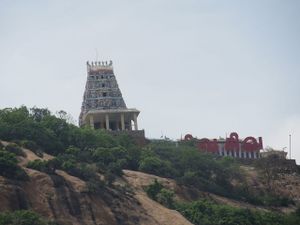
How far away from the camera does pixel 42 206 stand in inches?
4060

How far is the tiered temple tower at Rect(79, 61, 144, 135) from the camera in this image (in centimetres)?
14512

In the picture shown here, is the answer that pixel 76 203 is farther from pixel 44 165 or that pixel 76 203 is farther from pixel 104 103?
pixel 104 103

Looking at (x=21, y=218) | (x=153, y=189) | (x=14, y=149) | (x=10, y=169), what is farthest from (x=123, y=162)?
(x=21, y=218)

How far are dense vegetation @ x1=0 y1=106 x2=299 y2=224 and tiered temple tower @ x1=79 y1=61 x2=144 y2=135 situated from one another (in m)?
5.67

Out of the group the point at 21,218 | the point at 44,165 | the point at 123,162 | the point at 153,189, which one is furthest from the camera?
the point at 123,162

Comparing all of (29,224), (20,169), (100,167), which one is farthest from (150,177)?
(29,224)

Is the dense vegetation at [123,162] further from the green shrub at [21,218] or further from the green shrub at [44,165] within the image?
the green shrub at [21,218]

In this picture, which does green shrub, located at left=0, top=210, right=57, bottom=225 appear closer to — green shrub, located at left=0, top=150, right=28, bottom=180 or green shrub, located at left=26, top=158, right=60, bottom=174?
green shrub, located at left=0, top=150, right=28, bottom=180

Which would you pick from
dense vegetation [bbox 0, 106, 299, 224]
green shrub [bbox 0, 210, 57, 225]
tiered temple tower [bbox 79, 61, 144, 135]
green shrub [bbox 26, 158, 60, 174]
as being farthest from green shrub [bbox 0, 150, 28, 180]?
tiered temple tower [bbox 79, 61, 144, 135]

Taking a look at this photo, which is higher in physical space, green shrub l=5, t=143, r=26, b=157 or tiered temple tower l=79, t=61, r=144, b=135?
tiered temple tower l=79, t=61, r=144, b=135

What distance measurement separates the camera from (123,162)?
123562 millimetres

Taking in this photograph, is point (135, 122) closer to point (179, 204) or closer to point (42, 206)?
point (179, 204)

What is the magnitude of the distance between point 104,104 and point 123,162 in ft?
83.3

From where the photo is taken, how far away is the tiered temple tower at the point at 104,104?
476 ft
